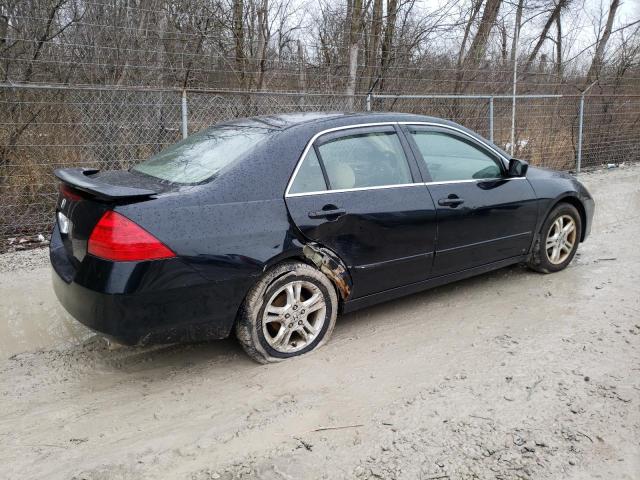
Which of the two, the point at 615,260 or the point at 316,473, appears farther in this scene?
the point at 615,260

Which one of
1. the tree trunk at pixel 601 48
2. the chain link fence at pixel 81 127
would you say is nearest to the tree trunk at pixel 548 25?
the tree trunk at pixel 601 48

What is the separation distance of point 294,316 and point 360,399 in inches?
27.8

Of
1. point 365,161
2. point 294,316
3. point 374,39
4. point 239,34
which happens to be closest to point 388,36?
point 374,39

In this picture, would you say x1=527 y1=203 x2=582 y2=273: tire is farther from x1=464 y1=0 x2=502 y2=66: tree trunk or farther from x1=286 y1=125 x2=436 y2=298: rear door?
x1=464 y1=0 x2=502 y2=66: tree trunk

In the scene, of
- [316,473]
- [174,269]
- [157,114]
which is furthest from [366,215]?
[157,114]

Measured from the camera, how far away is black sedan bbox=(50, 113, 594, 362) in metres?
2.88

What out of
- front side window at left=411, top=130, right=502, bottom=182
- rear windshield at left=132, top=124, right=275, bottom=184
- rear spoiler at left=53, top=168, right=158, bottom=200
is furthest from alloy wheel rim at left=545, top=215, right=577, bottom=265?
rear spoiler at left=53, top=168, right=158, bottom=200

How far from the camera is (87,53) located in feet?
23.9

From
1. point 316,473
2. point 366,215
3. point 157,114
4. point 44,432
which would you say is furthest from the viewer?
point 157,114

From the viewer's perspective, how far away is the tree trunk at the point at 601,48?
12727mm

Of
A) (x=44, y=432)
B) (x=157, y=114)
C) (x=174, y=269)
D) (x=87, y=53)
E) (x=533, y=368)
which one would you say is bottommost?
(x=44, y=432)

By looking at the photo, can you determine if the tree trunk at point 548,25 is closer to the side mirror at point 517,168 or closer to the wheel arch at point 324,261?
the side mirror at point 517,168

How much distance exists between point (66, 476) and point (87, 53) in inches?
253

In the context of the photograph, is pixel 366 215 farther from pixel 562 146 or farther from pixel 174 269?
pixel 562 146
